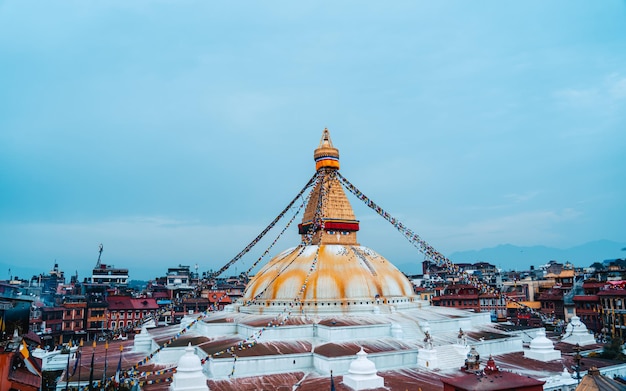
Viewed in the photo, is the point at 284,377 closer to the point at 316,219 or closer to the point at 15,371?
the point at 15,371

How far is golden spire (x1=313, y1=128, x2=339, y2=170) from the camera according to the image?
2434 centimetres

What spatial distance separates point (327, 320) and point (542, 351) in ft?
26.2

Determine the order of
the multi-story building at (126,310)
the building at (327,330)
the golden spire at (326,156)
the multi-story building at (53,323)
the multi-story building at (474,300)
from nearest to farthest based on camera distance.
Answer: the building at (327,330)
the golden spire at (326,156)
the multi-story building at (53,323)
the multi-story building at (474,300)
the multi-story building at (126,310)

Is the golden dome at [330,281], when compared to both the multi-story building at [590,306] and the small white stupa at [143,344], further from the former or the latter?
the multi-story building at [590,306]

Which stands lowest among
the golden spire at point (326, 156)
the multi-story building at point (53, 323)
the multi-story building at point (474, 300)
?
the multi-story building at point (53, 323)

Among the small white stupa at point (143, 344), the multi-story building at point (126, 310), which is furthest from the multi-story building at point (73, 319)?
the small white stupa at point (143, 344)

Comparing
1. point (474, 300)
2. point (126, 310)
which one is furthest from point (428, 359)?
point (126, 310)

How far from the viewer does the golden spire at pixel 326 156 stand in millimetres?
24344

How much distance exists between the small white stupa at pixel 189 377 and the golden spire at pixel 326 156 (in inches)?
538

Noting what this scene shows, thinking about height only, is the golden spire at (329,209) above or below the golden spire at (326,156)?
below

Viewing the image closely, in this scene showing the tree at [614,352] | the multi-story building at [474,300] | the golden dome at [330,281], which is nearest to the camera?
the tree at [614,352]

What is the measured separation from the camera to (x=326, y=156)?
2436 centimetres

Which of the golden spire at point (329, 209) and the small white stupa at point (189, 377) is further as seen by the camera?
the golden spire at point (329, 209)

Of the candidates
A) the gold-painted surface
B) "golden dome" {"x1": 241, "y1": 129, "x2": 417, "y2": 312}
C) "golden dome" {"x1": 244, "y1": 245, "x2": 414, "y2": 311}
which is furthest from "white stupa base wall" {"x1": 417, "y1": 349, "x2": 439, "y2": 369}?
the gold-painted surface
